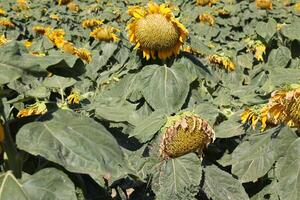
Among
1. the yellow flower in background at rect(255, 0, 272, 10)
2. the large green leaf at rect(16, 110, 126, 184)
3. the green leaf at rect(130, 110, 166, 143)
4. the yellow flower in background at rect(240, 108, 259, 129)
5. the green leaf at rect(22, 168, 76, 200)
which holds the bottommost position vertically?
the yellow flower in background at rect(255, 0, 272, 10)

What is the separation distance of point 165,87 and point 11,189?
1257 mm

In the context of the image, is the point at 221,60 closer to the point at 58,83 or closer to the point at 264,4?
the point at 58,83

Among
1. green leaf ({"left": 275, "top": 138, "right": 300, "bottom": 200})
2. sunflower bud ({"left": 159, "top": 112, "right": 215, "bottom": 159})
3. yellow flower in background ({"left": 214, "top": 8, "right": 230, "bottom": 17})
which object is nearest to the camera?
green leaf ({"left": 275, "top": 138, "right": 300, "bottom": 200})

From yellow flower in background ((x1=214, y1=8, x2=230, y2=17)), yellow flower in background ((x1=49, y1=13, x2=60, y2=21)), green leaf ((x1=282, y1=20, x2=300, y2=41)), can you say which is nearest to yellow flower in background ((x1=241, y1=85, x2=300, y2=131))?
green leaf ((x1=282, y1=20, x2=300, y2=41))

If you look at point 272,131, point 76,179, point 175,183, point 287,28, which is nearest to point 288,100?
point 272,131

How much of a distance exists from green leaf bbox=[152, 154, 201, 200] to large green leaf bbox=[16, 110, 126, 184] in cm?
57

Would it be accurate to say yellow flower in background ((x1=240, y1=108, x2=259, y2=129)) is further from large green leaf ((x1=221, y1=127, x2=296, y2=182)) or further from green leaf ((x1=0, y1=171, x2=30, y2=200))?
green leaf ((x1=0, y1=171, x2=30, y2=200))

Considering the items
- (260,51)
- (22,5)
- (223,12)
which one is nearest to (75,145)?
(260,51)

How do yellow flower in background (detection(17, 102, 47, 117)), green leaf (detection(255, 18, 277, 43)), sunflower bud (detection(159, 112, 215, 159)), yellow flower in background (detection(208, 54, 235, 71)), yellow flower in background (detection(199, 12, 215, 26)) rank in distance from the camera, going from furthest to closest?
yellow flower in background (detection(199, 12, 215, 26)) → green leaf (detection(255, 18, 277, 43)) → yellow flower in background (detection(208, 54, 235, 71)) → sunflower bud (detection(159, 112, 215, 159)) → yellow flower in background (detection(17, 102, 47, 117))

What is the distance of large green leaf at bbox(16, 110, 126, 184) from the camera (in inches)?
55.8

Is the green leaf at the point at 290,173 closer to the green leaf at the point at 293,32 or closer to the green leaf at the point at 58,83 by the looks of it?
the green leaf at the point at 58,83

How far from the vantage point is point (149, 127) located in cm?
212

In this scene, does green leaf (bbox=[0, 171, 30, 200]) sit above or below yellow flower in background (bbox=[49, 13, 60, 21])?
above

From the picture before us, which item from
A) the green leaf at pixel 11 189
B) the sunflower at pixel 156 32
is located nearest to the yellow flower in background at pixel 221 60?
the sunflower at pixel 156 32
